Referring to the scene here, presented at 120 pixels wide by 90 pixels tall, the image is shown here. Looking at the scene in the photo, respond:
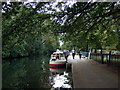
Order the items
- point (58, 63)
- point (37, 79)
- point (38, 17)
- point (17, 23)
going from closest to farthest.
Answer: point (17, 23)
point (38, 17)
point (37, 79)
point (58, 63)

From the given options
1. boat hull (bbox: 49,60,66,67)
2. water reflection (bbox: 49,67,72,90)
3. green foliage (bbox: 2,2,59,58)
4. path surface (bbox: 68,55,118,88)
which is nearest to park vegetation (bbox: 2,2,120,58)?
green foliage (bbox: 2,2,59,58)

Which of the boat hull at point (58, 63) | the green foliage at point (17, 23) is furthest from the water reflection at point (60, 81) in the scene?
the green foliage at point (17, 23)

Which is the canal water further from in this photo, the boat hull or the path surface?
the path surface

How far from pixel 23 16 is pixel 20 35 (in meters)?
1.42

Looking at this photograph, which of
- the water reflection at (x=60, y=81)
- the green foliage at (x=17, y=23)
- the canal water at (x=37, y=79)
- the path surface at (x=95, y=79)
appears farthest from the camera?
the canal water at (x=37, y=79)

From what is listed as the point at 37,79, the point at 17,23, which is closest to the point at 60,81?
the point at 37,79

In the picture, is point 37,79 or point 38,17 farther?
point 37,79

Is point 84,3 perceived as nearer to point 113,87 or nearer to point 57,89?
point 113,87

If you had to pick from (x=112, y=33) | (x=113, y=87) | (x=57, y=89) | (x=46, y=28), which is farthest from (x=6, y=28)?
(x=112, y=33)

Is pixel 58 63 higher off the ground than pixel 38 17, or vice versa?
pixel 38 17

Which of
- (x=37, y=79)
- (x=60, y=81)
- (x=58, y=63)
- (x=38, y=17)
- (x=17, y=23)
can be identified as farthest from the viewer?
(x=58, y=63)

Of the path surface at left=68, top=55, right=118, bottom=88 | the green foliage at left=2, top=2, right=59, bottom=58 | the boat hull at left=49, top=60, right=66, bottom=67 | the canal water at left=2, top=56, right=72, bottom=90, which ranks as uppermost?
the green foliage at left=2, top=2, right=59, bottom=58

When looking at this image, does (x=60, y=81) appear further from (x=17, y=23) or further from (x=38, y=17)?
(x=17, y=23)

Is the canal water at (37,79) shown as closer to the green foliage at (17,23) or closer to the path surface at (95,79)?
the path surface at (95,79)
